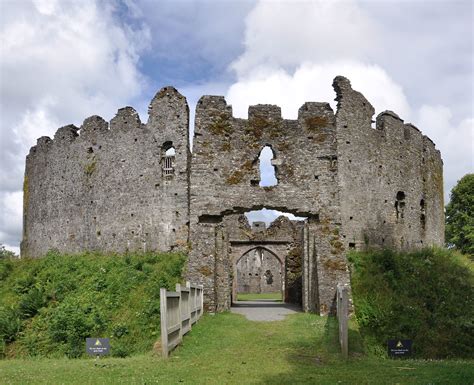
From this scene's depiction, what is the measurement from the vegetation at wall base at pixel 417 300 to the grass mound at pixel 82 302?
637 cm

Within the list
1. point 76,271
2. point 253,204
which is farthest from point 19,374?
point 253,204

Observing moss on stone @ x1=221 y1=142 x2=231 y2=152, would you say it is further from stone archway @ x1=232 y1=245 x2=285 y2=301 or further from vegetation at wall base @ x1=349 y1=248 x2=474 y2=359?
stone archway @ x1=232 y1=245 x2=285 y2=301

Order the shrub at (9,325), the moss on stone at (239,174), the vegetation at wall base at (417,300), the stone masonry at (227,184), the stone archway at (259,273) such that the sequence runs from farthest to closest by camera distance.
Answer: the stone archway at (259,273) → the moss on stone at (239,174) → the stone masonry at (227,184) → the shrub at (9,325) → the vegetation at wall base at (417,300)

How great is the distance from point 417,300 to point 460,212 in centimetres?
2311

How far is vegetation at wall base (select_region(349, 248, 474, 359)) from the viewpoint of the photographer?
14242 mm

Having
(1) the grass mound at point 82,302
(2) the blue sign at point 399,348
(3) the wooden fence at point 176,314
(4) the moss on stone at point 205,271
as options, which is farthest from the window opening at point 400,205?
(3) the wooden fence at point 176,314

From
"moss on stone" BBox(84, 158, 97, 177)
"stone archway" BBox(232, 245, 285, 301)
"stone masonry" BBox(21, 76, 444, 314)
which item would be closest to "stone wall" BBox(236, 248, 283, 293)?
"stone archway" BBox(232, 245, 285, 301)

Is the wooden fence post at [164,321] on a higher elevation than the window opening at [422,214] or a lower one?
lower

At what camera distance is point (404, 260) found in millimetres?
19406

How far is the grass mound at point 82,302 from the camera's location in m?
14.7

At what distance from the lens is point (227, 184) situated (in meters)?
19.6

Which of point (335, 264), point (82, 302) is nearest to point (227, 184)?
point (335, 264)

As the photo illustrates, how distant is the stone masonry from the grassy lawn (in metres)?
4.72

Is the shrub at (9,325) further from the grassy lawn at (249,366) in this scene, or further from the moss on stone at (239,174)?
the moss on stone at (239,174)
